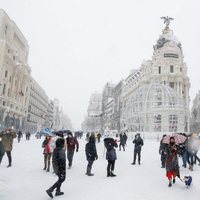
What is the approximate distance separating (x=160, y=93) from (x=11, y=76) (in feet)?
122

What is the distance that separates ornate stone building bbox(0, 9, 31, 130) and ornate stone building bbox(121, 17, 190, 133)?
27024 mm

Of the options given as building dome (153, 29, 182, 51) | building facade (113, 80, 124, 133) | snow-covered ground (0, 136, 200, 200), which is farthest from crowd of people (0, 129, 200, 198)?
building facade (113, 80, 124, 133)

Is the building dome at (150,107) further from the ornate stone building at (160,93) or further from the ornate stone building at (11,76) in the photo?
the ornate stone building at (11,76)

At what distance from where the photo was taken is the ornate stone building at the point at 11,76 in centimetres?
5069

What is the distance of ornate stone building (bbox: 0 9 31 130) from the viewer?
5069 cm

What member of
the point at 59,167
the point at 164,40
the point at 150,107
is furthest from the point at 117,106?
the point at 59,167

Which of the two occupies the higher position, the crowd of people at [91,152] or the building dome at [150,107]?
the building dome at [150,107]

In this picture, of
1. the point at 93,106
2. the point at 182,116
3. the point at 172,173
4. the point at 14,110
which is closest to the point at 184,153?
the point at 172,173

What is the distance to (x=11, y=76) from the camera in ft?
184

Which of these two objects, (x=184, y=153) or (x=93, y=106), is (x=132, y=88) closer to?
(x=184, y=153)

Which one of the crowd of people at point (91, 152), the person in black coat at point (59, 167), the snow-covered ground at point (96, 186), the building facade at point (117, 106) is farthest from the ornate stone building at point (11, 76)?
the person in black coat at point (59, 167)

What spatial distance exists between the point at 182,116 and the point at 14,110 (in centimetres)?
4086

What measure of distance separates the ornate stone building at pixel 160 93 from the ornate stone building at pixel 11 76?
2702cm

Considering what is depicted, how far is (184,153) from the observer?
475 inches
